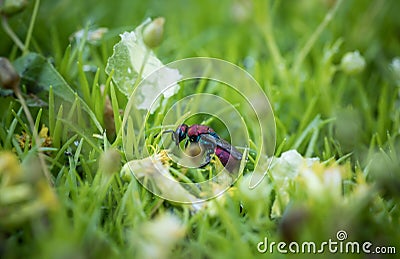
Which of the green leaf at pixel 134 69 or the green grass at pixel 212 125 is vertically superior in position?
the green leaf at pixel 134 69

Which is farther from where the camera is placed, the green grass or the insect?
the insect

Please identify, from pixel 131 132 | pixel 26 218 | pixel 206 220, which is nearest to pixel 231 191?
pixel 206 220

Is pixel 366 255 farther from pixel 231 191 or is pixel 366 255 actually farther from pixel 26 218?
pixel 26 218

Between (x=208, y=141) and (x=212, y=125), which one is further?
(x=212, y=125)

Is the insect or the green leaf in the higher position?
the green leaf

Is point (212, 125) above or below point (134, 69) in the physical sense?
below
